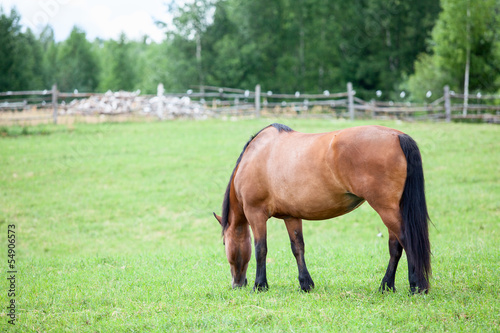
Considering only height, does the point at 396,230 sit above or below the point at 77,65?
below

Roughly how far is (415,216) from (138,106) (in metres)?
21.3

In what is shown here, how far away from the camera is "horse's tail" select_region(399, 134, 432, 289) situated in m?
4.07

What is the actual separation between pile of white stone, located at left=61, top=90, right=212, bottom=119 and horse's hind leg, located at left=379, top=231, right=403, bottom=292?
19.8 metres

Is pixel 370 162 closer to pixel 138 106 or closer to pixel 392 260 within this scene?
pixel 392 260

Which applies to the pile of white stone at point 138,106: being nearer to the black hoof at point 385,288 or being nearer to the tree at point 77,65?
the black hoof at point 385,288

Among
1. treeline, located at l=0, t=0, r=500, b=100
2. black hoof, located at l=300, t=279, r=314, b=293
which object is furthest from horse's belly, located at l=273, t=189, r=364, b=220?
treeline, located at l=0, t=0, r=500, b=100

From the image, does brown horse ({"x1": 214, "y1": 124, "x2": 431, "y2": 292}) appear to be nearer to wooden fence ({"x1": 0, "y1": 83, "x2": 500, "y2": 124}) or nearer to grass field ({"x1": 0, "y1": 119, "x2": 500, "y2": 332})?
grass field ({"x1": 0, "y1": 119, "x2": 500, "y2": 332})

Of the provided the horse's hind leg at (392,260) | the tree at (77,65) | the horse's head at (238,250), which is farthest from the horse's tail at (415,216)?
the tree at (77,65)

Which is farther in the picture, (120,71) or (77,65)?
(120,71)

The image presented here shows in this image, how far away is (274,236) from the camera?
396 inches

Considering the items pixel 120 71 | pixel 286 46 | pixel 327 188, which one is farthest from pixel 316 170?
pixel 120 71

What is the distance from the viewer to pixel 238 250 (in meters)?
5.21

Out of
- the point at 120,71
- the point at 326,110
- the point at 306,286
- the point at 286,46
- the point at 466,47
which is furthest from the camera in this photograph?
the point at 120,71

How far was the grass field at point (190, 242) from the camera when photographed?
3877 mm
